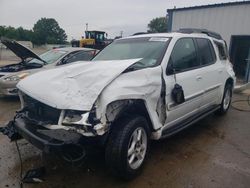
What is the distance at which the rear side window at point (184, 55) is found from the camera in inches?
149

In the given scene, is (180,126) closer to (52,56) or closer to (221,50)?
(221,50)

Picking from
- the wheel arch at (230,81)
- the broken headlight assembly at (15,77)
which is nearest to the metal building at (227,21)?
the wheel arch at (230,81)

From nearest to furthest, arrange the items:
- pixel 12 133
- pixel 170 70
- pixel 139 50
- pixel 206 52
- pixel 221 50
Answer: pixel 12 133 < pixel 170 70 < pixel 139 50 < pixel 206 52 < pixel 221 50

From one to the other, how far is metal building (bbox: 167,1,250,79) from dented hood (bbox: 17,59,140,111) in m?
9.69

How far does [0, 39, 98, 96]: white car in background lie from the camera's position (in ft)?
21.3

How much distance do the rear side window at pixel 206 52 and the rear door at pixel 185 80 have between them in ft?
0.71

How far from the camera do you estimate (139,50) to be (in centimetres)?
396

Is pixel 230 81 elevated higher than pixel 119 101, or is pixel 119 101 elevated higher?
pixel 119 101

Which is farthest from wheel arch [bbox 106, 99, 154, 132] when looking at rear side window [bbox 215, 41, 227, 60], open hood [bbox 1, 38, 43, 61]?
open hood [bbox 1, 38, 43, 61]

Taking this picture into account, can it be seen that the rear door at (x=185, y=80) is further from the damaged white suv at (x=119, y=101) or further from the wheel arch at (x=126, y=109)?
the wheel arch at (x=126, y=109)

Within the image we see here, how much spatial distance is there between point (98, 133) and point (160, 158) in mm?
1494

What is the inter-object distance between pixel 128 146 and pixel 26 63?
5768 mm

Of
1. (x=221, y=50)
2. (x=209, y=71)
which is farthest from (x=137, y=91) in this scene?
(x=221, y=50)

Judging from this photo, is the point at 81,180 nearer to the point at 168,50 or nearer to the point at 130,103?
the point at 130,103
